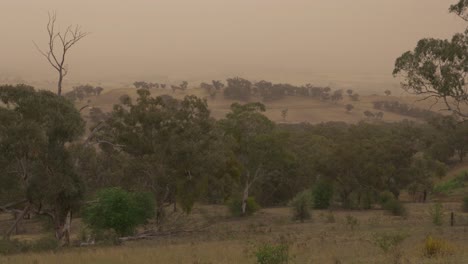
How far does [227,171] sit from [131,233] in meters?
A: 9.75

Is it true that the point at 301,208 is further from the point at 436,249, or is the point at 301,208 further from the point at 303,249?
the point at 436,249

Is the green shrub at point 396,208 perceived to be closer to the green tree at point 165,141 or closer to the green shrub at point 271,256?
the green tree at point 165,141

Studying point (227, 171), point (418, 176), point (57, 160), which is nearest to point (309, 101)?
point (418, 176)

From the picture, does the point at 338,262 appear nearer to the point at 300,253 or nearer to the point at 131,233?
the point at 300,253

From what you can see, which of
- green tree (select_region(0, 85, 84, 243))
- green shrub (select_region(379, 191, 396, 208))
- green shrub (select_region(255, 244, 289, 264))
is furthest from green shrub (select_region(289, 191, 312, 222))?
green shrub (select_region(255, 244, 289, 264))

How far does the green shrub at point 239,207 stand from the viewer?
45.3 metres

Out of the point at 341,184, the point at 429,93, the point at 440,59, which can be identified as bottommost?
the point at 341,184

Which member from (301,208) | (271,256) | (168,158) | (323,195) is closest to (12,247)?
(168,158)

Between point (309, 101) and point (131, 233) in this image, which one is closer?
point (131, 233)

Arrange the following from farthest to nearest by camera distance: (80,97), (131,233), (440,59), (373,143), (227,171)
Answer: (80,97)
(373,143)
(227,171)
(131,233)
(440,59)

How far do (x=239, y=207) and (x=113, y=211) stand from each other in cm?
1793

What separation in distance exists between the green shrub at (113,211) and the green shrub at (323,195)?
80.4ft

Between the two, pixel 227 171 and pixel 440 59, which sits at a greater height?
pixel 440 59

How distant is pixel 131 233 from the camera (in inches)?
1232
